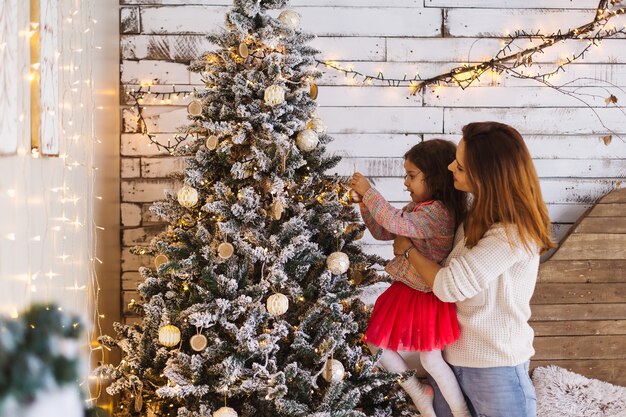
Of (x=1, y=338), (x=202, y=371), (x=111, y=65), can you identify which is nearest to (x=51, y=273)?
(x=202, y=371)

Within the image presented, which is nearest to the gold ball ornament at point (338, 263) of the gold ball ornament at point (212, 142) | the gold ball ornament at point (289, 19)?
the gold ball ornament at point (212, 142)

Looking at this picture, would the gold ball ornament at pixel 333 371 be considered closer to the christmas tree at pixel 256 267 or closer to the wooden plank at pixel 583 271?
the christmas tree at pixel 256 267

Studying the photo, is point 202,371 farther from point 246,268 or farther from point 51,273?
point 51,273

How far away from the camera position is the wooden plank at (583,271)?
9.36 ft

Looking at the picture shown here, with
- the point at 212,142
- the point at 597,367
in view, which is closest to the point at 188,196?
the point at 212,142

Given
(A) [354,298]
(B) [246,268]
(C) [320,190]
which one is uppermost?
(C) [320,190]

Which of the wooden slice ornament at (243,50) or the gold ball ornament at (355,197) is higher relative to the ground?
the wooden slice ornament at (243,50)

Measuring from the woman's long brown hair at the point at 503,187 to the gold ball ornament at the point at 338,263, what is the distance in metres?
0.38

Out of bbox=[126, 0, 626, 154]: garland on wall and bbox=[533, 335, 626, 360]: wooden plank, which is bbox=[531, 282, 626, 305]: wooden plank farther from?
bbox=[126, 0, 626, 154]: garland on wall

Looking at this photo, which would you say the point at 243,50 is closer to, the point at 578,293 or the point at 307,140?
the point at 307,140

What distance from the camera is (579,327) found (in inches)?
114

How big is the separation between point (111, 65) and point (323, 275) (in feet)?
4.81

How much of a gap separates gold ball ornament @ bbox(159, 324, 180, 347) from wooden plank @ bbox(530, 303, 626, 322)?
1759mm

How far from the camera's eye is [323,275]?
1.89m
